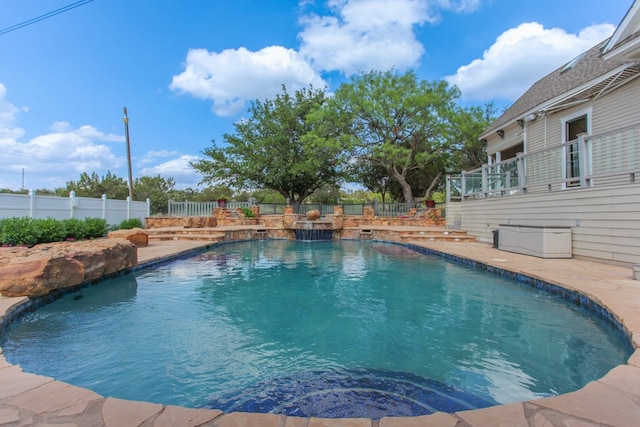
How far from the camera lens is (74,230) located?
8.53 meters

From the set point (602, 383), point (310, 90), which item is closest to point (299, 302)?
point (602, 383)

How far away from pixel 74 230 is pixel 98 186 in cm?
2694

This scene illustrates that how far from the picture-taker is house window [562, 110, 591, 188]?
277 inches

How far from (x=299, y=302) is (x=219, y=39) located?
44.4 feet

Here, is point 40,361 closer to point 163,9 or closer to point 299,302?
point 299,302

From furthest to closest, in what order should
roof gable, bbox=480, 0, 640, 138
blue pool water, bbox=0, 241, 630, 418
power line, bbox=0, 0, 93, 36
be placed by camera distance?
power line, bbox=0, 0, 93, 36 → roof gable, bbox=480, 0, 640, 138 → blue pool water, bbox=0, 241, 630, 418

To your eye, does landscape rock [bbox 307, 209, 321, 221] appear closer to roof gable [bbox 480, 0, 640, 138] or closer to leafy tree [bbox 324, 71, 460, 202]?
leafy tree [bbox 324, 71, 460, 202]

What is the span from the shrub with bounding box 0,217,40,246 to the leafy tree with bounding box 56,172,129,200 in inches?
991

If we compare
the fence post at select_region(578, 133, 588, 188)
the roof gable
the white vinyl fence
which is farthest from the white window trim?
the white vinyl fence

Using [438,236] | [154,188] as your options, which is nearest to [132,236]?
[438,236]

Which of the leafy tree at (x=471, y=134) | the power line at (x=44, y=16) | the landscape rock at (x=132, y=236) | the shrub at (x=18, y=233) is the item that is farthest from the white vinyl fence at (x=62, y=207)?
the leafy tree at (x=471, y=134)

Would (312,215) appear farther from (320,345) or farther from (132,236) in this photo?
(320,345)

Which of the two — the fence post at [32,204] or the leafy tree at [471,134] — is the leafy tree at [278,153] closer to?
the leafy tree at [471,134]

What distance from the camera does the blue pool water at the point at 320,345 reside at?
2379 mm
